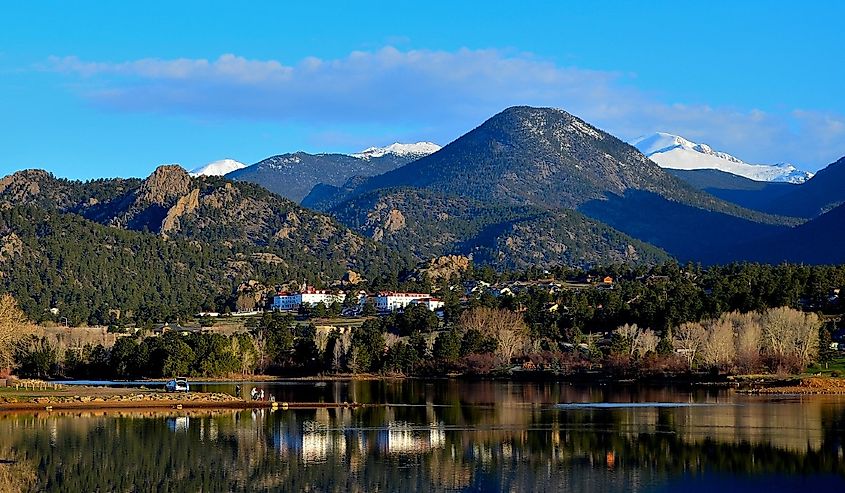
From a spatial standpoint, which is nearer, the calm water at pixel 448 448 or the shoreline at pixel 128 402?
the calm water at pixel 448 448

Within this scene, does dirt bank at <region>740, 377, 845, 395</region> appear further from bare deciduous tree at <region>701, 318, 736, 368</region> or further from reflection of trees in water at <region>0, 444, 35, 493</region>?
reflection of trees in water at <region>0, 444, 35, 493</region>

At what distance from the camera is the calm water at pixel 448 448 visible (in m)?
52.1

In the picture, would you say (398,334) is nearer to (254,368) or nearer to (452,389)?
(254,368)

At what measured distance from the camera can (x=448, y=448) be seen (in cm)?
6300

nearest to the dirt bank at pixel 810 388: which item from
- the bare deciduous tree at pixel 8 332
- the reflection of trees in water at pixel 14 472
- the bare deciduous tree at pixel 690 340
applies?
the bare deciduous tree at pixel 690 340

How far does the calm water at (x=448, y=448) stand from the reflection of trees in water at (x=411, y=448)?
0.10 metres

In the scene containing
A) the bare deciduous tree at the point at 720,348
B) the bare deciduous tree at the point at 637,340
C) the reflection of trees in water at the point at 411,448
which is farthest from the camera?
the bare deciduous tree at the point at 637,340

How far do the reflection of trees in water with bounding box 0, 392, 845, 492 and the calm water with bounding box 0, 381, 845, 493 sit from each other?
0.33 feet

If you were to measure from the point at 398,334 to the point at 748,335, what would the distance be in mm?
57064

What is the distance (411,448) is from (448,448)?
1.89m

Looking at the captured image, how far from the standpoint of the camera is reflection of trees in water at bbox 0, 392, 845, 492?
52781 millimetres

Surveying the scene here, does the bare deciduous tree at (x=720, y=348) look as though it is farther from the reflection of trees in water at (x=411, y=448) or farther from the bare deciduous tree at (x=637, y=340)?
the reflection of trees in water at (x=411, y=448)

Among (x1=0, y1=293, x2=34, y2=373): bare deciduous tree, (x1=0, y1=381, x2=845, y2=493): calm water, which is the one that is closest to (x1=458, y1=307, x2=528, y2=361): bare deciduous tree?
(x1=0, y1=381, x2=845, y2=493): calm water

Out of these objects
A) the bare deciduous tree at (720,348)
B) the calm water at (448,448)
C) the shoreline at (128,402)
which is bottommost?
the calm water at (448,448)
